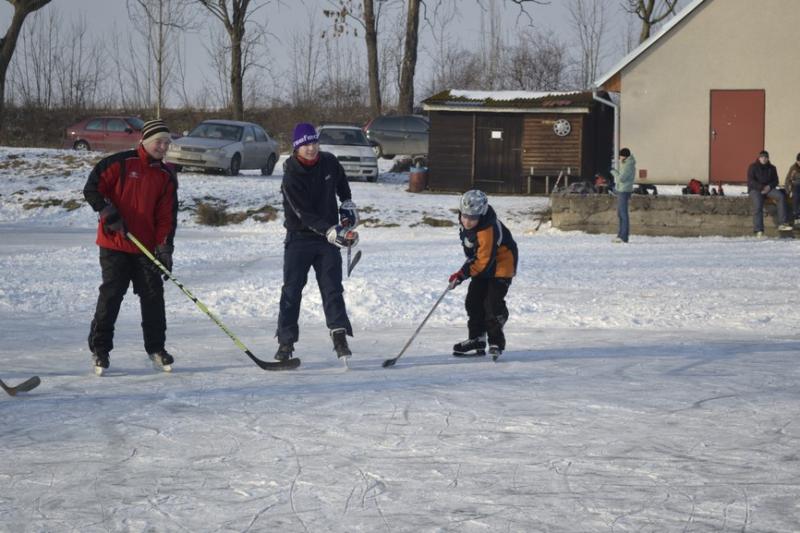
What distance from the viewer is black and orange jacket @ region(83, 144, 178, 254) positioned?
717 centimetres

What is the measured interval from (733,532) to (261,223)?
1817 cm

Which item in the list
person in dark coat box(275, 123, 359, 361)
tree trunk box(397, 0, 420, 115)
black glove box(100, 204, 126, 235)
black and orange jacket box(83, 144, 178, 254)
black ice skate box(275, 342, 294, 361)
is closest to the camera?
black glove box(100, 204, 126, 235)

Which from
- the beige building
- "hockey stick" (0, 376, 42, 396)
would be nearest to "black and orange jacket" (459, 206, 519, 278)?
"hockey stick" (0, 376, 42, 396)

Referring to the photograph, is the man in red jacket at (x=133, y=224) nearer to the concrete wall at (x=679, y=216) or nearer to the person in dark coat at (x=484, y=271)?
the person in dark coat at (x=484, y=271)

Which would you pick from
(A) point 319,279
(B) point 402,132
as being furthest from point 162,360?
(B) point 402,132

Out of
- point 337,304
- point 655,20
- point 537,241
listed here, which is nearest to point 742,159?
point 537,241

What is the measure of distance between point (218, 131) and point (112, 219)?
67.3 ft

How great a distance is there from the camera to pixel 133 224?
7246mm

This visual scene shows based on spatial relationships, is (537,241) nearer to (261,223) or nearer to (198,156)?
(261,223)

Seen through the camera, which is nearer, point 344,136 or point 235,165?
point 235,165

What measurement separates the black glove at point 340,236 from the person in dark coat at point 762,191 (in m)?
13.2

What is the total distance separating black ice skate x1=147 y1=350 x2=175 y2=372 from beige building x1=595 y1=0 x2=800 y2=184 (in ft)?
63.1

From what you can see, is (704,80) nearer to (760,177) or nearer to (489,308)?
(760,177)

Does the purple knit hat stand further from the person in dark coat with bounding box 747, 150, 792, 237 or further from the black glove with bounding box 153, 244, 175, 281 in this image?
the person in dark coat with bounding box 747, 150, 792, 237
